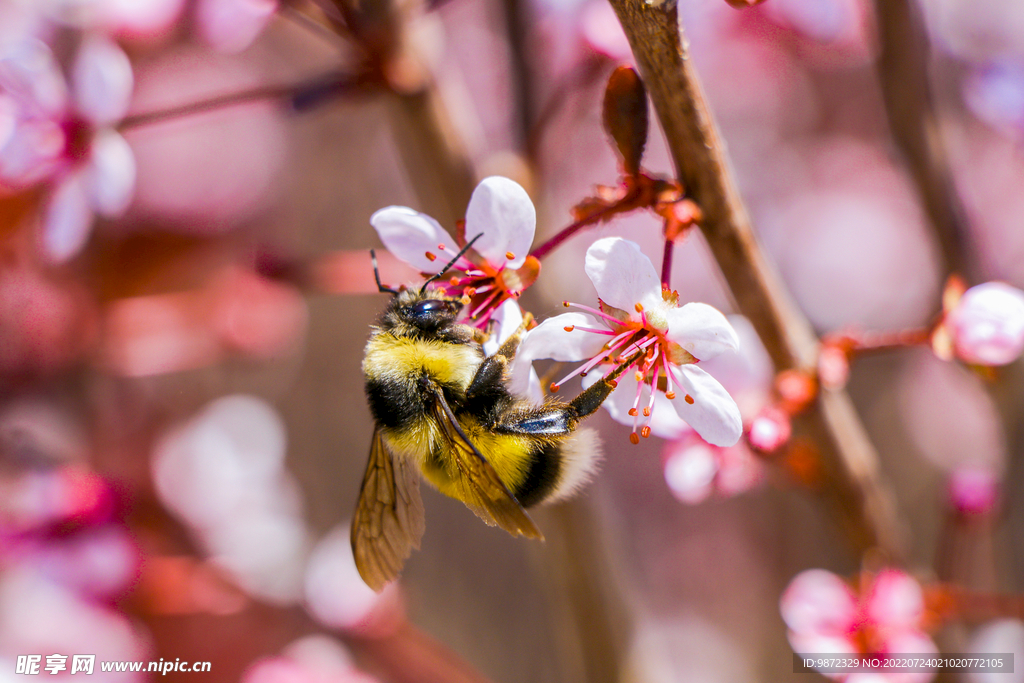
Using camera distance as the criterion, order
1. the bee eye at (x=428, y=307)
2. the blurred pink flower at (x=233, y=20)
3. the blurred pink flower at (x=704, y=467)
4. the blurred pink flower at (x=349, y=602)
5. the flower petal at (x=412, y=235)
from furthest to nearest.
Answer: the blurred pink flower at (x=349, y=602), the blurred pink flower at (x=233, y=20), the blurred pink flower at (x=704, y=467), the bee eye at (x=428, y=307), the flower petal at (x=412, y=235)

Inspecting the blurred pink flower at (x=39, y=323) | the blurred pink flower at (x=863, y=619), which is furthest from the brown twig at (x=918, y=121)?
the blurred pink flower at (x=39, y=323)

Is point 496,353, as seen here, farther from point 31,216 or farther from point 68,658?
point 31,216

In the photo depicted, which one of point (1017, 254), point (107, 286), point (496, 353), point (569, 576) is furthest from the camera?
point (1017, 254)

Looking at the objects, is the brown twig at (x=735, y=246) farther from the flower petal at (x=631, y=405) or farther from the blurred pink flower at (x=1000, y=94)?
the blurred pink flower at (x=1000, y=94)

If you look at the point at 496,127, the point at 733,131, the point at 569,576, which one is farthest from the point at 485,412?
the point at 733,131

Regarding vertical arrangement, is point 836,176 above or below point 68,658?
above

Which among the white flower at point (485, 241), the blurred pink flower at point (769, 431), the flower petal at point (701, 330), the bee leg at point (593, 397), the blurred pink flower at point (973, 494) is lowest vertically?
the blurred pink flower at point (973, 494)

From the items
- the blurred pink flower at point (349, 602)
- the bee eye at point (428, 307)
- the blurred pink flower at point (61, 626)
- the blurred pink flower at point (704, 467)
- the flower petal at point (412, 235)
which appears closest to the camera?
the flower petal at point (412, 235)
